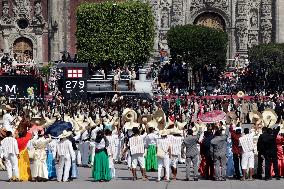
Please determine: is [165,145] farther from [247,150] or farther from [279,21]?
[279,21]

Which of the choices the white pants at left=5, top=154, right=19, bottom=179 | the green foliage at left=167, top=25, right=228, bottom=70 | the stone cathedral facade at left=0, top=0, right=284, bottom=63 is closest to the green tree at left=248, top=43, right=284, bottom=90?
the green foliage at left=167, top=25, right=228, bottom=70

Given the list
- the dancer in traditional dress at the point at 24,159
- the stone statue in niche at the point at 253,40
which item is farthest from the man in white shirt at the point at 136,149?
the stone statue in niche at the point at 253,40

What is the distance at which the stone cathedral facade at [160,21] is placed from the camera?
8956cm

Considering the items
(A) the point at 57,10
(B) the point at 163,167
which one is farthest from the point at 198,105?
(A) the point at 57,10

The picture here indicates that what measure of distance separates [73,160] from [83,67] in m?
22.3

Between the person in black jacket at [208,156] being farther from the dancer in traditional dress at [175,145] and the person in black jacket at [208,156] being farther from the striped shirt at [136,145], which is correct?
the striped shirt at [136,145]

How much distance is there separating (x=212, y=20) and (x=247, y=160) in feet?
186

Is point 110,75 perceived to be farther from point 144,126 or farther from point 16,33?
point 144,126

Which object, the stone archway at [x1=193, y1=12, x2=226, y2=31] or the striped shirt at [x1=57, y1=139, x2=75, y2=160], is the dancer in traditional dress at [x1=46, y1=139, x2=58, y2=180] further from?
the stone archway at [x1=193, y1=12, x2=226, y2=31]

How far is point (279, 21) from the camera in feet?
291

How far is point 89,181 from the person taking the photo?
36812 millimetres

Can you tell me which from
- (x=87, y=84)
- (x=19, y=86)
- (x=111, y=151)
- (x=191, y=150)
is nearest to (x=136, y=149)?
(x=191, y=150)

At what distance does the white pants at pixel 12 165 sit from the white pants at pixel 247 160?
24.0 feet

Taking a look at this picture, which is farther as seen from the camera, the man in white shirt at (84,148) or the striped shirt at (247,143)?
the man in white shirt at (84,148)
